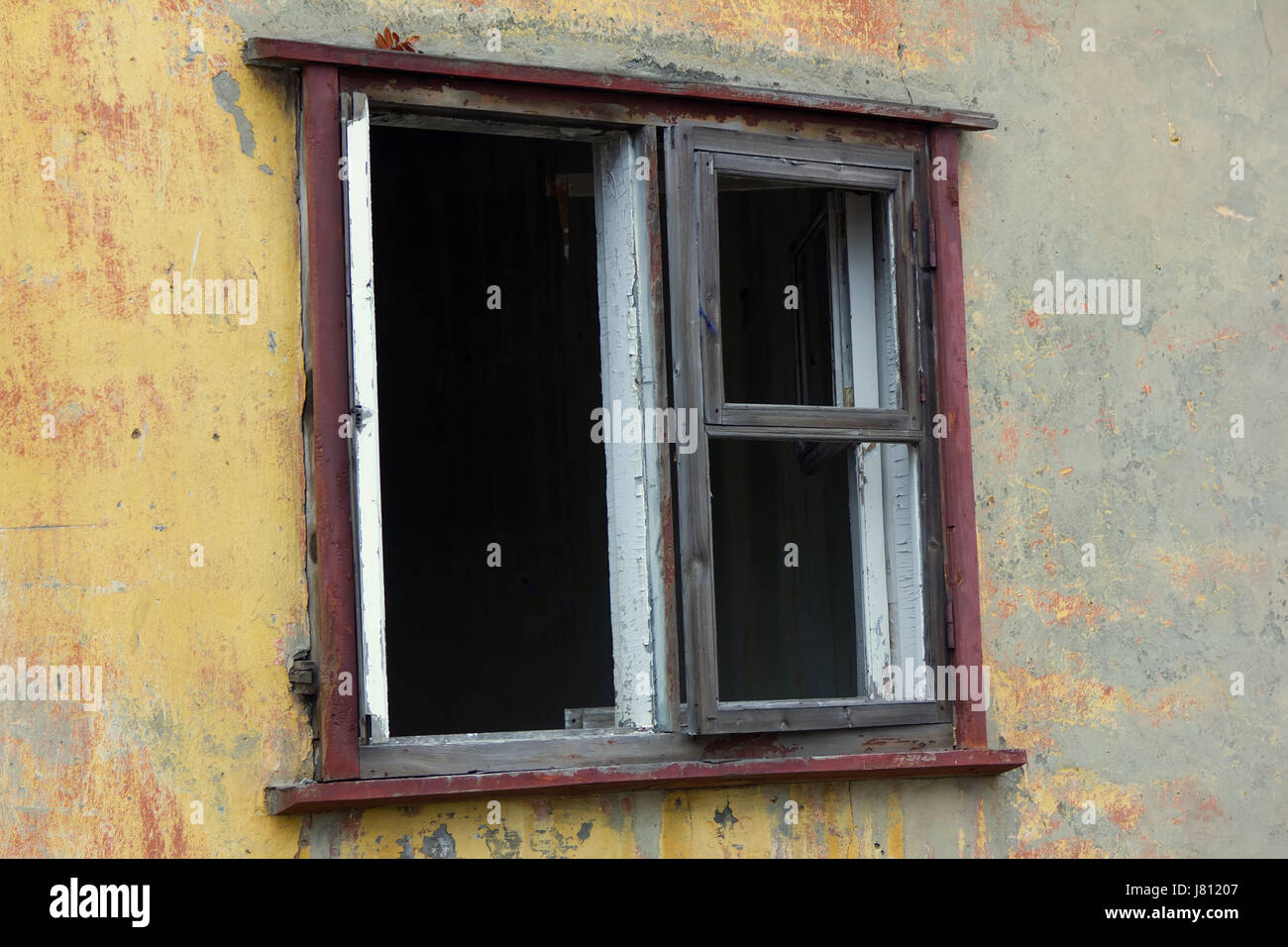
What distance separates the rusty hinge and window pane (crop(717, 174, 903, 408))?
5.10ft

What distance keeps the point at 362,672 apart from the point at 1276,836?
256 cm

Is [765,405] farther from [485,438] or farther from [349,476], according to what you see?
[485,438]

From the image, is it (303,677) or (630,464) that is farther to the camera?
(630,464)

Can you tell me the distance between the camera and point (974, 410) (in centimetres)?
404

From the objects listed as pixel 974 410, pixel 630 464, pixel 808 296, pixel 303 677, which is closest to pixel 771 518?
pixel 808 296

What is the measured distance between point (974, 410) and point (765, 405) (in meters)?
0.70

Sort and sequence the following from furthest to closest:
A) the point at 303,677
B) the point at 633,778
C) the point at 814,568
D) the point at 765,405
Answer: the point at 814,568, the point at 765,405, the point at 633,778, the point at 303,677

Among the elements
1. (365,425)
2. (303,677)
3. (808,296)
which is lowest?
(303,677)

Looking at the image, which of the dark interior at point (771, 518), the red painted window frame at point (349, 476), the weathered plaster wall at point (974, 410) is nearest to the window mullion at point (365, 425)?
the red painted window frame at point (349, 476)

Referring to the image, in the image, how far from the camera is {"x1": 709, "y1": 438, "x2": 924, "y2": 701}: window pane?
13.0 feet

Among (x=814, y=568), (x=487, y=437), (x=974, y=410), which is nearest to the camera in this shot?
(x=974, y=410)

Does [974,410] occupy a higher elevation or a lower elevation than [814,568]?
higher

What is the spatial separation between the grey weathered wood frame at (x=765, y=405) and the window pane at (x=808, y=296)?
6 centimetres

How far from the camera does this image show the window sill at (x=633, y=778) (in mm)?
3207
